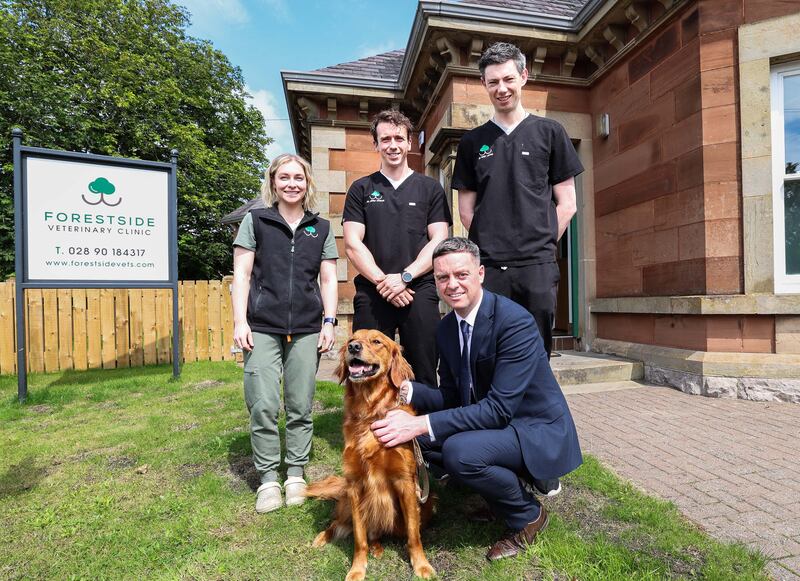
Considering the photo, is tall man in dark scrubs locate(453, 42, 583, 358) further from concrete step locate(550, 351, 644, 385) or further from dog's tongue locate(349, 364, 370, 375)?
concrete step locate(550, 351, 644, 385)

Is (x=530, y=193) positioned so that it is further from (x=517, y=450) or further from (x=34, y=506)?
(x=34, y=506)

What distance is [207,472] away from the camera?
3.31m

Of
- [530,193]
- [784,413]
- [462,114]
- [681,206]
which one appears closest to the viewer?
[530,193]

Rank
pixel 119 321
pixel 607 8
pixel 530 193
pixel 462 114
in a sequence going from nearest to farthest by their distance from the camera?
pixel 530 193
pixel 607 8
pixel 462 114
pixel 119 321

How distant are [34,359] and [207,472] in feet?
20.2

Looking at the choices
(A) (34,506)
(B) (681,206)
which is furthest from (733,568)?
(B) (681,206)

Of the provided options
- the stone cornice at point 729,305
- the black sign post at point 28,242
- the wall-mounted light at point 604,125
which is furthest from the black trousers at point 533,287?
the black sign post at point 28,242

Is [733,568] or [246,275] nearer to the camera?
[733,568]

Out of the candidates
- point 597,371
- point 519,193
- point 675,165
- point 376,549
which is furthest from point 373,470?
point 675,165

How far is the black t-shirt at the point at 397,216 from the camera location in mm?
3088

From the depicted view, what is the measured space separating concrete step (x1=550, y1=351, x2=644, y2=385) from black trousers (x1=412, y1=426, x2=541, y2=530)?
12.1ft

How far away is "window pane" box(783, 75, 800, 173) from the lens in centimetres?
488

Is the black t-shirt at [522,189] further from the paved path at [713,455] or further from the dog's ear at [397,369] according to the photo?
the paved path at [713,455]

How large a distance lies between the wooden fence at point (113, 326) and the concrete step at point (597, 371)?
6158mm
